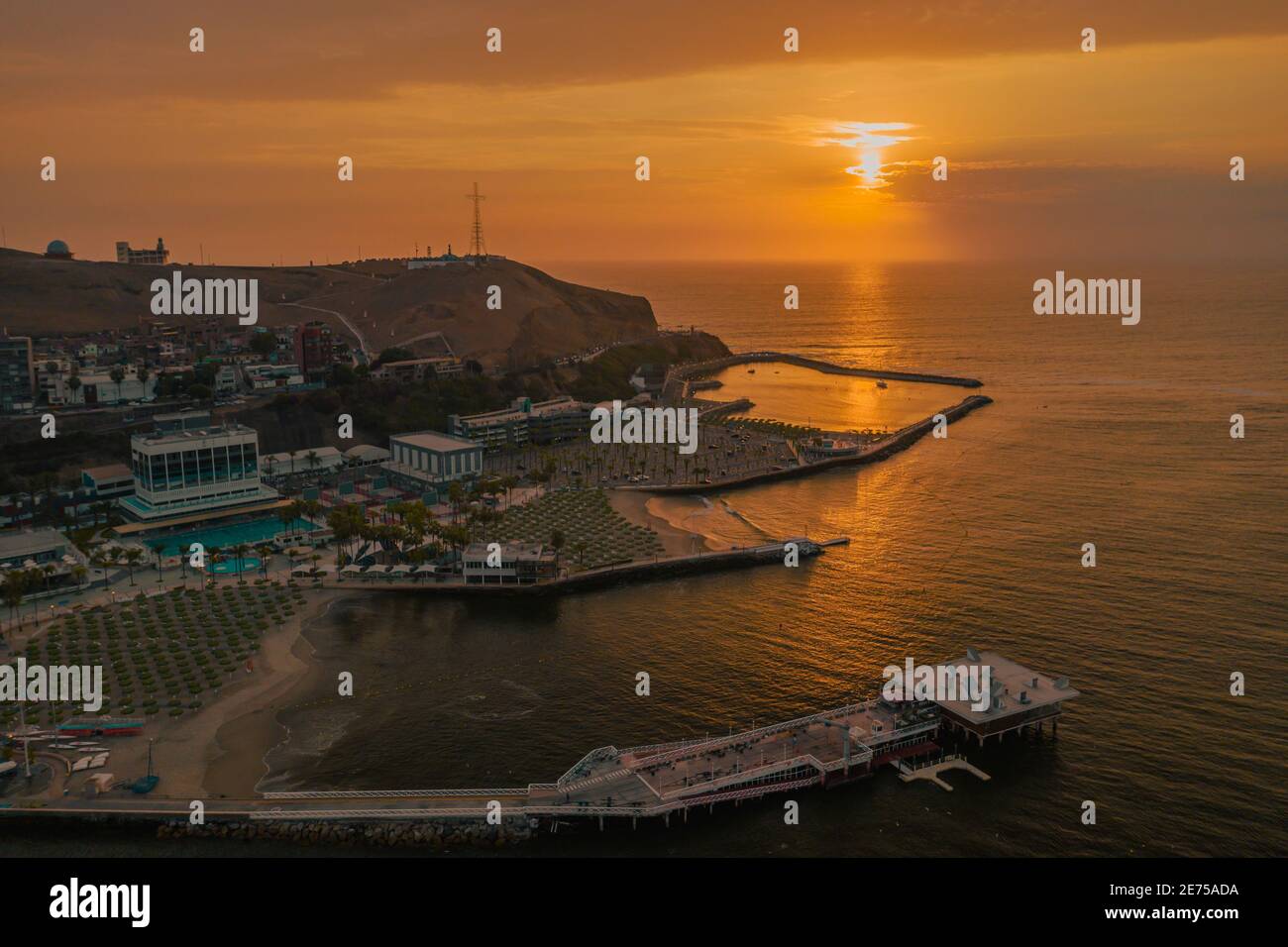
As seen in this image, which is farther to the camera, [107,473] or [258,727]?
[107,473]

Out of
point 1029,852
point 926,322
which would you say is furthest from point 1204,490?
point 926,322

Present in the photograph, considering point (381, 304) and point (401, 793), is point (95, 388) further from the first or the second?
point (401, 793)

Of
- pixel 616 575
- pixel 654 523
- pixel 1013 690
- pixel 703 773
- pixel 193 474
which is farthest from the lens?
pixel 654 523

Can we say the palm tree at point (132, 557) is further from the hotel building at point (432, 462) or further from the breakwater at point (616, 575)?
the hotel building at point (432, 462)

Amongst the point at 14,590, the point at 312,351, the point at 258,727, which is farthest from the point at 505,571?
the point at 312,351

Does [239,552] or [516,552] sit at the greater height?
[239,552]

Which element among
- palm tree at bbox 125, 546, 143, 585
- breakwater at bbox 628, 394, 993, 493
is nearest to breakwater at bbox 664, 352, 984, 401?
breakwater at bbox 628, 394, 993, 493
